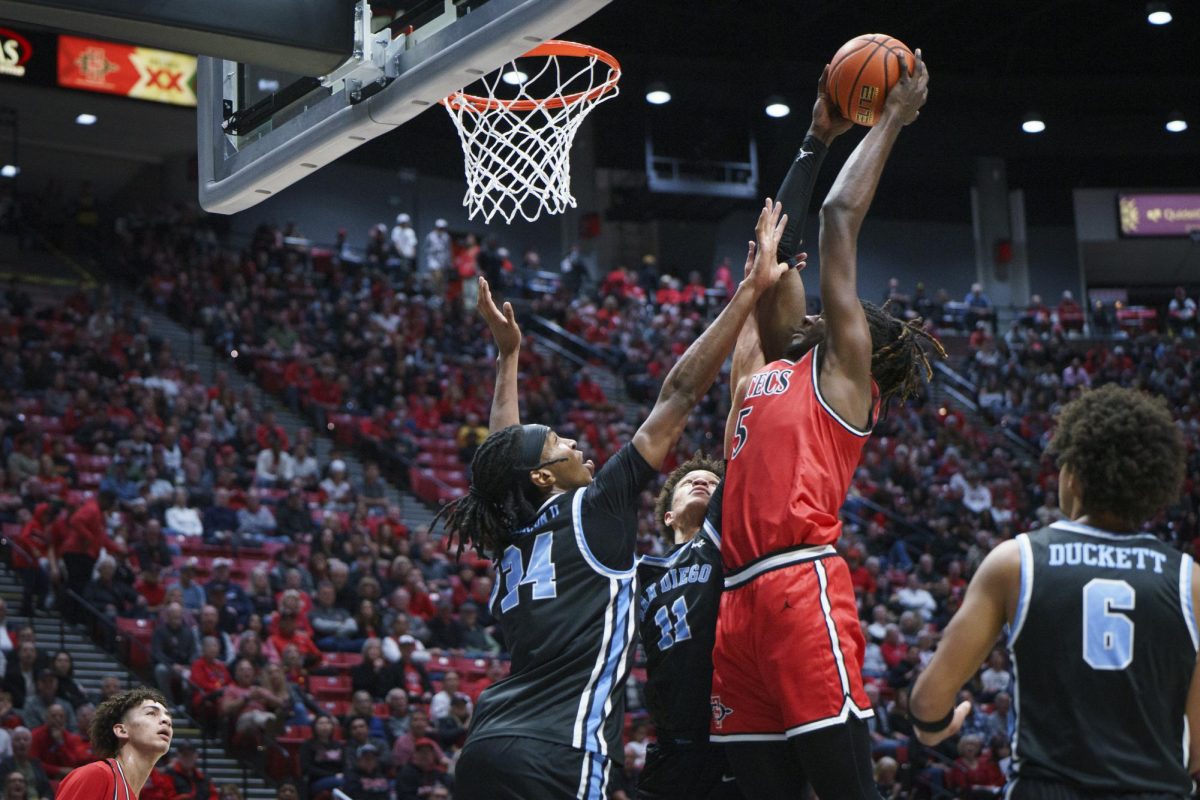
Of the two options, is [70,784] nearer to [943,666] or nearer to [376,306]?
[943,666]

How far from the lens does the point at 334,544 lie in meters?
13.1

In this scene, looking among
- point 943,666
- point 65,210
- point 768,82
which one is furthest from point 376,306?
point 943,666

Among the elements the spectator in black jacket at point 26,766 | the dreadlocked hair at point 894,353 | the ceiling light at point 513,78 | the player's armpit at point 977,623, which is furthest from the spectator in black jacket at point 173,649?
the player's armpit at point 977,623

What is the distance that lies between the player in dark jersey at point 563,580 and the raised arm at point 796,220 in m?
0.22

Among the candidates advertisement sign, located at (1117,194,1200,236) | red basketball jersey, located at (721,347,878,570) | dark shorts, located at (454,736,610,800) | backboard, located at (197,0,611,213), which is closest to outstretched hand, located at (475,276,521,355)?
backboard, located at (197,0,611,213)

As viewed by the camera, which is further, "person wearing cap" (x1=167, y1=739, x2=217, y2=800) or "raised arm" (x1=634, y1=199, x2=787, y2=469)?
"person wearing cap" (x1=167, y1=739, x2=217, y2=800)

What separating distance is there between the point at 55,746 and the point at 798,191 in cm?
732

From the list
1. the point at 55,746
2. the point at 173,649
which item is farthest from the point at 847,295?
the point at 173,649

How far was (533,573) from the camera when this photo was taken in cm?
421

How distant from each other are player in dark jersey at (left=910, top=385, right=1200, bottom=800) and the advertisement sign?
2681cm

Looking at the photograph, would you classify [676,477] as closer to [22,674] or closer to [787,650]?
[787,650]

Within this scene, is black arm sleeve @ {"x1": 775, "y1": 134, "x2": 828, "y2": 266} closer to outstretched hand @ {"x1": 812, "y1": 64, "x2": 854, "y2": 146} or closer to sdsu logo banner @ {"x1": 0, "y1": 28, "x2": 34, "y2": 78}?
outstretched hand @ {"x1": 812, "y1": 64, "x2": 854, "y2": 146}

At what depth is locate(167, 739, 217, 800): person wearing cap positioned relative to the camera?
9789 mm

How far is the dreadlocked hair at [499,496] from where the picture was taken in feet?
14.3
